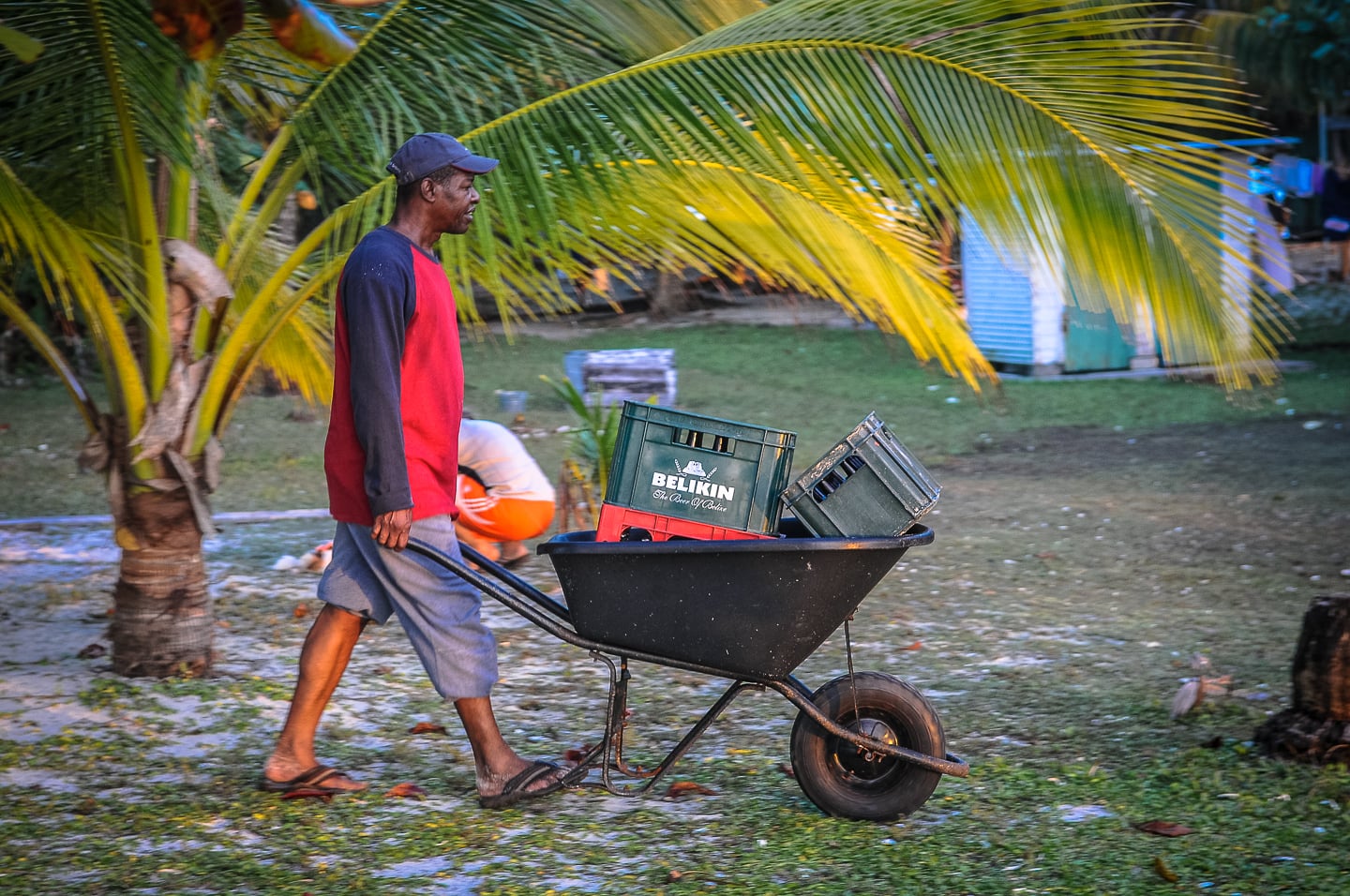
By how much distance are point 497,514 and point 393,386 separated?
10.3 ft

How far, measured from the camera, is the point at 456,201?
12.7 ft

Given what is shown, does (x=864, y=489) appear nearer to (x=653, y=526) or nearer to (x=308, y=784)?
(x=653, y=526)

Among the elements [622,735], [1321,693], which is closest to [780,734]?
[622,735]

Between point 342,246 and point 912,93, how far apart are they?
2219 mm

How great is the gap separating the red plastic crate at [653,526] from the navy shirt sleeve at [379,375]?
1.79 feet

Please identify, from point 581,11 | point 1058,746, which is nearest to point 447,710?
point 1058,746

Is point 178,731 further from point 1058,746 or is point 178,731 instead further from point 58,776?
point 1058,746

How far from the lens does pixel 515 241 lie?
436 cm

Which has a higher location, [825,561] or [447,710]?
[825,561]

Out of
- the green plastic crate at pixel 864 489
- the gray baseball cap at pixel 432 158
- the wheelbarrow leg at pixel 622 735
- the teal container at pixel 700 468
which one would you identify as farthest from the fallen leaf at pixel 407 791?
the gray baseball cap at pixel 432 158

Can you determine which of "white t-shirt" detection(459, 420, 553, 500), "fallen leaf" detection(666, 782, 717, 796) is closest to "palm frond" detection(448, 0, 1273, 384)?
"fallen leaf" detection(666, 782, 717, 796)

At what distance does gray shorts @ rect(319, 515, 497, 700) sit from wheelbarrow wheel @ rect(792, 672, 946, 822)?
948mm

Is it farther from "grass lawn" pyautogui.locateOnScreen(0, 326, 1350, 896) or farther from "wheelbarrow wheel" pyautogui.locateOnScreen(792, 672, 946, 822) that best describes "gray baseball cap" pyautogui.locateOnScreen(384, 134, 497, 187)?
"wheelbarrow wheel" pyautogui.locateOnScreen(792, 672, 946, 822)

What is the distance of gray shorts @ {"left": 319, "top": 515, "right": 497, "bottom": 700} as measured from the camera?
12.5 ft
